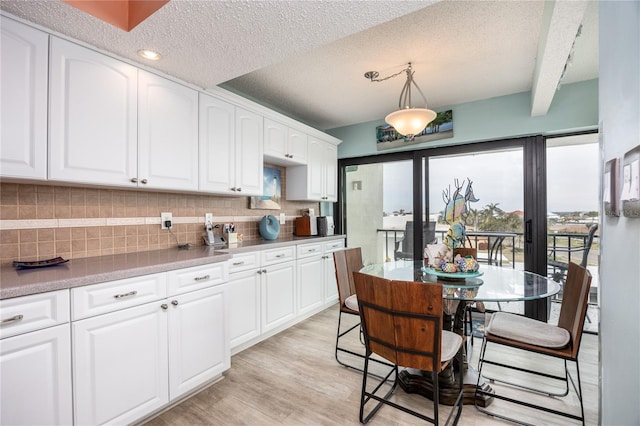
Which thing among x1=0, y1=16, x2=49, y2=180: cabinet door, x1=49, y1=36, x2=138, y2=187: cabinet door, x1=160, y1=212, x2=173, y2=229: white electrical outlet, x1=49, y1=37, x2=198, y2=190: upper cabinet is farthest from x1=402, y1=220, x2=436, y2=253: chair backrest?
x1=0, y1=16, x2=49, y2=180: cabinet door

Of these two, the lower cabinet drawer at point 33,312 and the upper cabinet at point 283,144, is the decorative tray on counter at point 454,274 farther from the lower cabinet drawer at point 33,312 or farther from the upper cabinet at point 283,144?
the lower cabinet drawer at point 33,312

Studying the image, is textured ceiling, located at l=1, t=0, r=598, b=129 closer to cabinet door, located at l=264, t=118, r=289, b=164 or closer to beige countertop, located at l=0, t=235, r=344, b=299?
cabinet door, located at l=264, t=118, r=289, b=164

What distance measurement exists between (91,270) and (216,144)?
136 cm

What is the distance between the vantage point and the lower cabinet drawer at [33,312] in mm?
1213

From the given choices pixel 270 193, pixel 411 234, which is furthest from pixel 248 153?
pixel 411 234

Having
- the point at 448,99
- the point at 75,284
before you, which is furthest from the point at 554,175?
the point at 75,284

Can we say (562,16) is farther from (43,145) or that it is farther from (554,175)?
(43,145)

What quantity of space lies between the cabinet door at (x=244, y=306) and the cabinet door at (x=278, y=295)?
9cm

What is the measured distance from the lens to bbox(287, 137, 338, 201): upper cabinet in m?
3.68

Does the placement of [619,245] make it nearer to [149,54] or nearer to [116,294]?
[116,294]

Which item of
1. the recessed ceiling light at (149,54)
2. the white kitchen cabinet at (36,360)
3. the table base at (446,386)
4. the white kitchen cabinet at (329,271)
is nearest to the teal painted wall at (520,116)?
the white kitchen cabinet at (329,271)

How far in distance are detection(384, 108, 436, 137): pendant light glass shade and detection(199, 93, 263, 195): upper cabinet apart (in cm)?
134

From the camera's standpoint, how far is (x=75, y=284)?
1399mm

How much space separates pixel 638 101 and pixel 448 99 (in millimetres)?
2926
